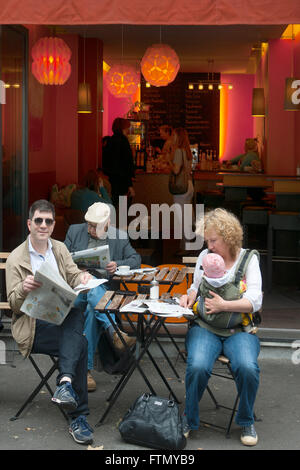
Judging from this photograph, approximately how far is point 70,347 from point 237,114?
1487cm

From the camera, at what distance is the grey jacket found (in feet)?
16.8

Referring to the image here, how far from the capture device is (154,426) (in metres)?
3.76

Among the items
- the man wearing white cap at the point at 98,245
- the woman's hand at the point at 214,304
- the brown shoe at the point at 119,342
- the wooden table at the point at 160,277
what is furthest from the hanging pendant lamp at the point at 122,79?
the woman's hand at the point at 214,304

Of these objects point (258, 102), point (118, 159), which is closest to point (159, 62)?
point (118, 159)

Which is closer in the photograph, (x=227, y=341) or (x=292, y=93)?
(x=227, y=341)

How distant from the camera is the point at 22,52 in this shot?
21.7 ft

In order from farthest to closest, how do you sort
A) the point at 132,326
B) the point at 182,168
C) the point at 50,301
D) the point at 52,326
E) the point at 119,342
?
the point at 182,168, the point at 119,342, the point at 132,326, the point at 52,326, the point at 50,301

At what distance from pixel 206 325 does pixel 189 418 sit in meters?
0.52

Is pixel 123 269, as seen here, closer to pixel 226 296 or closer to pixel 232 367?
pixel 226 296

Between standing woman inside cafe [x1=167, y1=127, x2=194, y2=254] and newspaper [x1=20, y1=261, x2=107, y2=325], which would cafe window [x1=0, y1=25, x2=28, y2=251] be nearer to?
newspaper [x1=20, y1=261, x2=107, y2=325]

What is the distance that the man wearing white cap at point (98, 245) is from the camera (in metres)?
4.71

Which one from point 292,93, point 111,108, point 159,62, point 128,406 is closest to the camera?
point 128,406
